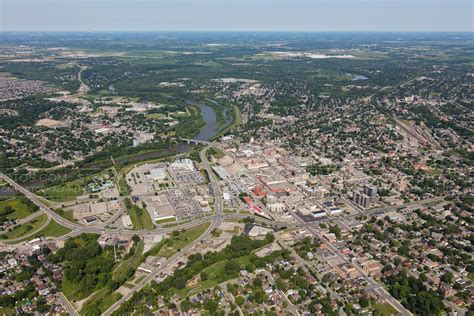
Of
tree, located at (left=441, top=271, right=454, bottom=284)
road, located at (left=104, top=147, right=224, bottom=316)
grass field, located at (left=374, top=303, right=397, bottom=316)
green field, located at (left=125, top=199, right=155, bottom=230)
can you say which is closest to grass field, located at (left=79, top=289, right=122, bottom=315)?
road, located at (left=104, top=147, right=224, bottom=316)

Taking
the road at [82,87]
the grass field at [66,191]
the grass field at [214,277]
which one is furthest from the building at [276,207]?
the road at [82,87]

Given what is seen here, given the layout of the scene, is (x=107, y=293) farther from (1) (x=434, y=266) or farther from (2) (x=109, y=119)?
(2) (x=109, y=119)

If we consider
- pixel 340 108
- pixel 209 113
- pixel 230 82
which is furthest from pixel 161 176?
pixel 230 82

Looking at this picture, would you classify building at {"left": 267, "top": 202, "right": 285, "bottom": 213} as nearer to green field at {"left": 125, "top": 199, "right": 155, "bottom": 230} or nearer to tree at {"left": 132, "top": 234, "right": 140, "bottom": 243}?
green field at {"left": 125, "top": 199, "right": 155, "bottom": 230}

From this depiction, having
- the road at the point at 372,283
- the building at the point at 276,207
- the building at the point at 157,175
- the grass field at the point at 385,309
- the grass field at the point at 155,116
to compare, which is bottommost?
the grass field at the point at 385,309

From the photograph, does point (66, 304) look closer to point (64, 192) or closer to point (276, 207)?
point (64, 192)

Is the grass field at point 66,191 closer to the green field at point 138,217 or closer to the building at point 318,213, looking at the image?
the green field at point 138,217
